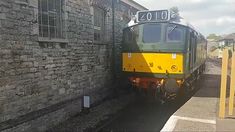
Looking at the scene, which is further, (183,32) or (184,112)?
(183,32)

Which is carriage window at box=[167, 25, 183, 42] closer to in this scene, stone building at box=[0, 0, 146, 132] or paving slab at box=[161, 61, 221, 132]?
paving slab at box=[161, 61, 221, 132]

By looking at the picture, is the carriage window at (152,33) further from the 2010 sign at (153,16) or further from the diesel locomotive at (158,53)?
the 2010 sign at (153,16)

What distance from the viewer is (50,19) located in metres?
8.98

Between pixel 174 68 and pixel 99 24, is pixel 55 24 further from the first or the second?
pixel 174 68

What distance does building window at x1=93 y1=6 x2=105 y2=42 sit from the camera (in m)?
11.9

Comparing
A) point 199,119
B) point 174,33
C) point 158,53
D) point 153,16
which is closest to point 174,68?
point 158,53

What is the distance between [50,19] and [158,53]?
12.3 ft

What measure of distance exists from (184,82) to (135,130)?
8.90 feet

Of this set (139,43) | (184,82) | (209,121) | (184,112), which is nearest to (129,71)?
(139,43)

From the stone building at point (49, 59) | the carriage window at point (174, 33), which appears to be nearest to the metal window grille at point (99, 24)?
the stone building at point (49, 59)

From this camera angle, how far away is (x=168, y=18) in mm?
10320

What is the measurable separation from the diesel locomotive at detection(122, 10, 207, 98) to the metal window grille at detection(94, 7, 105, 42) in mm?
1453

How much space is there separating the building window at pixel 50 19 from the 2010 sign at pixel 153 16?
302cm

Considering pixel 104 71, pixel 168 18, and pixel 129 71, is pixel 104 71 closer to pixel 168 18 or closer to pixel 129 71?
pixel 129 71
